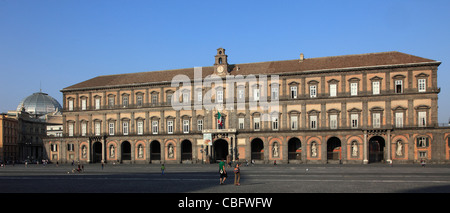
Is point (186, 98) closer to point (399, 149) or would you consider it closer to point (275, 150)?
point (275, 150)

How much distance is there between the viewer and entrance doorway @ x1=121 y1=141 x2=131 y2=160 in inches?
2795

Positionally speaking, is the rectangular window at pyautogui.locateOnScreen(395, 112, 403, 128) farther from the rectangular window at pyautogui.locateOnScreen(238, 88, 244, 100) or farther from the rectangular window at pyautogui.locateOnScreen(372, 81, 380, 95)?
the rectangular window at pyautogui.locateOnScreen(238, 88, 244, 100)

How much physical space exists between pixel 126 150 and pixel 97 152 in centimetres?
573

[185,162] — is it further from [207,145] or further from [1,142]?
[1,142]

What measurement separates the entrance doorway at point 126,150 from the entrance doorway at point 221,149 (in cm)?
1474

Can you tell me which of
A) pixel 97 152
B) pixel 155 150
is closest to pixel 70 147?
pixel 97 152

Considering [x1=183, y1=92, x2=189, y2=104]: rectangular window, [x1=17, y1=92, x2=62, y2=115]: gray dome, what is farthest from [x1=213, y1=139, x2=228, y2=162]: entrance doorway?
[x1=17, y1=92, x2=62, y2=115]: gray dome

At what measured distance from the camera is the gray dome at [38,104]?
141 metres

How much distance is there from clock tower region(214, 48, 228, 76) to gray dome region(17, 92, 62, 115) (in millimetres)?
94048

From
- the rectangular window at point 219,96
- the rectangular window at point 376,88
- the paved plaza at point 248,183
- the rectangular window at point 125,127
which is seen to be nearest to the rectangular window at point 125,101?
the rectangular window at point 125,127

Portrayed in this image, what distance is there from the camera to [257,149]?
65688 millimetres

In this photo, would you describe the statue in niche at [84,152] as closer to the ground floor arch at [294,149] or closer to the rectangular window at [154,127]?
the rectangular window at [154,127]

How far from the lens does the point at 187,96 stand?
66750 mm
